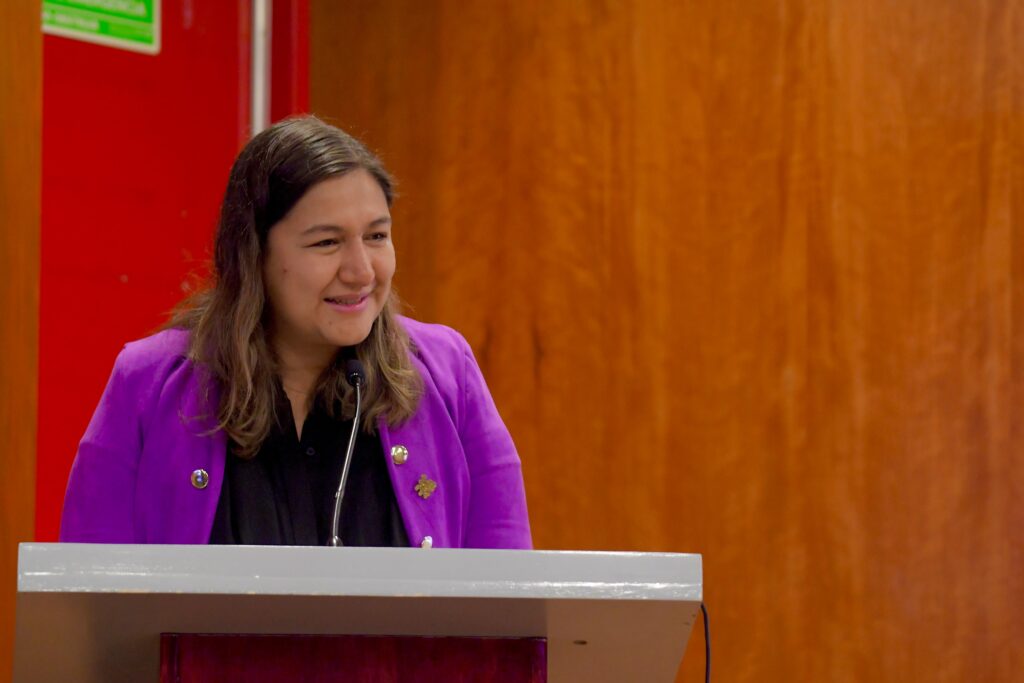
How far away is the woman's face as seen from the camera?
204 centimetres

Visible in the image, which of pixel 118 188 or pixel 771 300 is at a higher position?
pixel 118 188

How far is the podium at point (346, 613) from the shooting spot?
3.96 ft

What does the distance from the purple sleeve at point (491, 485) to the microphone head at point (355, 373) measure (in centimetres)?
20

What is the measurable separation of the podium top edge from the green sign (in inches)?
77.2

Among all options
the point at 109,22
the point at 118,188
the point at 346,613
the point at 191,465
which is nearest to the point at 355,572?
the point at 346,613

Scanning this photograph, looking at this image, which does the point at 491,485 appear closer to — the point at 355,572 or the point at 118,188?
the point at 355,572

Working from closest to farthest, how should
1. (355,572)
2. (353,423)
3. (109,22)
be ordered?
1. (355,572)
2. (353,423)
3. (109,22)

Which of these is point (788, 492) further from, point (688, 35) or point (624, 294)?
point (688, 35)

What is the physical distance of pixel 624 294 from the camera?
300 centimetres

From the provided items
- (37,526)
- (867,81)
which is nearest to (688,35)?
(867,81)

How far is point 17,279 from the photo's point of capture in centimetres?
202

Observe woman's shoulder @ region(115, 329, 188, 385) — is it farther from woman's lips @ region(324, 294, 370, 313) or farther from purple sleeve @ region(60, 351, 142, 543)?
woman's lips @ region(324, 294, 370, 313)

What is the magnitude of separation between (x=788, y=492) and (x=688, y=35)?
0.99 metres

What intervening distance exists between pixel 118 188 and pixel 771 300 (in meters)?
1.42
